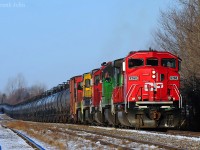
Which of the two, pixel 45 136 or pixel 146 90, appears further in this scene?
pixel 146 90

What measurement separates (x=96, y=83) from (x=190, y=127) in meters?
6.71

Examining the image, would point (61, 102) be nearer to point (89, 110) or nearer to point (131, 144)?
point (89, 110)

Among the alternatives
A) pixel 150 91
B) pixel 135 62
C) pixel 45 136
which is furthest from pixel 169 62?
pixel 45 136

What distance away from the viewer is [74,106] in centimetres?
3312

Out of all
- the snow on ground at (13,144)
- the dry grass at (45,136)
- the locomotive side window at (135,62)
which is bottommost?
the snow on ground at (13,144)

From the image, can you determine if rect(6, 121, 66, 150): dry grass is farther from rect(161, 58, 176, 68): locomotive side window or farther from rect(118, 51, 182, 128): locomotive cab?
rect(161, 58, 176, 68): locomotive side window

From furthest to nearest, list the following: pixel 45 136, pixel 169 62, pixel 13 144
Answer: pixel 169 62 < pixel 45 136 < pixel 13 144

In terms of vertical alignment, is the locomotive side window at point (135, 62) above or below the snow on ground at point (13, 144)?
above

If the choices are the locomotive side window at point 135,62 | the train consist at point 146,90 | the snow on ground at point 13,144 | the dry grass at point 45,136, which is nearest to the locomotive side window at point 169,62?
the train consist at point 146,90

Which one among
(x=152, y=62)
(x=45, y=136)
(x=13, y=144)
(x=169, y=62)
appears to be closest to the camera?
(x=13, y=144)

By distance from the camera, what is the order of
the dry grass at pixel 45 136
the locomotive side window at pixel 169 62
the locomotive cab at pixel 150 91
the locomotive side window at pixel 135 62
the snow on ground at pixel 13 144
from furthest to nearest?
the locomotive side window at pixel 169 62, the locomotive side window at pixel 135 62, the locomotive cab at pixel 150 91, the dry grass at pixel 45 136, the snow on ground at pixel 13 144

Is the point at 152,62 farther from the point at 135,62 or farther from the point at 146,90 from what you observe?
the point at 146,90

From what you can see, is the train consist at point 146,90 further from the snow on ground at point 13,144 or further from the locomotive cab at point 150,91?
the snow on ground at point 13,144

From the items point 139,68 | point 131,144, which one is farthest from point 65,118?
point 131,144
